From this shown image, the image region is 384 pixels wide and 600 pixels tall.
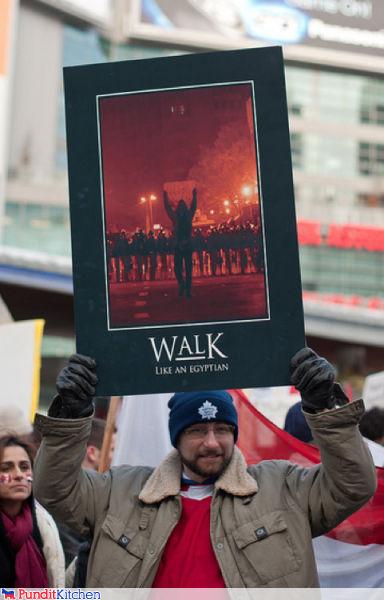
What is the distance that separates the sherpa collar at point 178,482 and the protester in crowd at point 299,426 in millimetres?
1181

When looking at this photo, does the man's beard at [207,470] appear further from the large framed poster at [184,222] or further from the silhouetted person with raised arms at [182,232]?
the silhouetted person with raised arms at [182,232]

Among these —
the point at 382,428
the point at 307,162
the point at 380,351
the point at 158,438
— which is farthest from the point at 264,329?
the point at 307,162

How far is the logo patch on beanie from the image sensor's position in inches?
123

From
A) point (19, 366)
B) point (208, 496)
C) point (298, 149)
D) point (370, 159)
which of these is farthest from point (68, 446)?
point (370, 159)

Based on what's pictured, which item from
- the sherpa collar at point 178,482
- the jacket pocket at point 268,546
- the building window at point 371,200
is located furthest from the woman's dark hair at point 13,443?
the building window at point 371,200

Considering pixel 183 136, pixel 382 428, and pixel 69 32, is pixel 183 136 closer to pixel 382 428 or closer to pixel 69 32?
pixel 382 428

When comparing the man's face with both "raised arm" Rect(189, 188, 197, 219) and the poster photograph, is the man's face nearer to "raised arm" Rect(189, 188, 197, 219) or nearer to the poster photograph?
the poster photograph

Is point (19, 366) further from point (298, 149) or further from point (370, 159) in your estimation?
point (370, 159)

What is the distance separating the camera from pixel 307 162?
6744cm

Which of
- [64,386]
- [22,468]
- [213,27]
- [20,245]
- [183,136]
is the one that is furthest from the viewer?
[213,27]

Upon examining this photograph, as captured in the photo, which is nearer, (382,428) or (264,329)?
(264,329)

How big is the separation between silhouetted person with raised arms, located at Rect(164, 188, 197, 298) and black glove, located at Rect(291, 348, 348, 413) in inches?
17.3

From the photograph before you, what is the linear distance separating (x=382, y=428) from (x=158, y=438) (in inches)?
40.5

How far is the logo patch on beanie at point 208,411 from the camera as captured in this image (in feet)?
10.2
